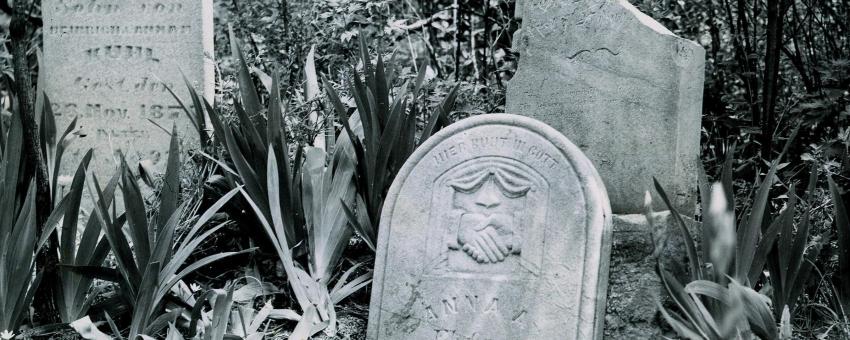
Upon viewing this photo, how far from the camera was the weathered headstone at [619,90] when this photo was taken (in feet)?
10.0

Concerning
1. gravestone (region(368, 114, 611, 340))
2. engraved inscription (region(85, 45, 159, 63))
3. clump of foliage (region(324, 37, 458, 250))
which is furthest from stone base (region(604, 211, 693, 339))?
engraved inscription (region(85, 45, 159, 63))

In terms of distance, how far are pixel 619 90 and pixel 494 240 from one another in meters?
0.74

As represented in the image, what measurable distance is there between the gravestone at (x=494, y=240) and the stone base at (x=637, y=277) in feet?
1.06

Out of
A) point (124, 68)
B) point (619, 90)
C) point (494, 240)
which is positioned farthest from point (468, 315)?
point (124, 68)

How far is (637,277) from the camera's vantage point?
3010 mm

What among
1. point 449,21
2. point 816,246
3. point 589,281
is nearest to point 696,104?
point 816,246

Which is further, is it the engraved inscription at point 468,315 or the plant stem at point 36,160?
the plant stem at point 36,160

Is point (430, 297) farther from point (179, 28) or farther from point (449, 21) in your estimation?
point (449, 21)

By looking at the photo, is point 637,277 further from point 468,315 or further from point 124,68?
point 124,68

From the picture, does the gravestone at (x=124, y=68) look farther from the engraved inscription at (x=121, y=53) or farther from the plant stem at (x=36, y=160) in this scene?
the plant stem at (x=36, y=160)

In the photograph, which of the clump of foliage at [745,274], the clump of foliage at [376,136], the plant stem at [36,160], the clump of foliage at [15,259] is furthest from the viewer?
the clump of foliage at [376,136]

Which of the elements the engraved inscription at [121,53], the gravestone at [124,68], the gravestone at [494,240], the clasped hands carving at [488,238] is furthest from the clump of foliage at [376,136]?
the engraved inscription at [121,53]

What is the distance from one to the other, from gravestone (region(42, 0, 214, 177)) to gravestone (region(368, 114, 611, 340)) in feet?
5.51

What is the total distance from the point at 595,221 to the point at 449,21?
11.3 ft
